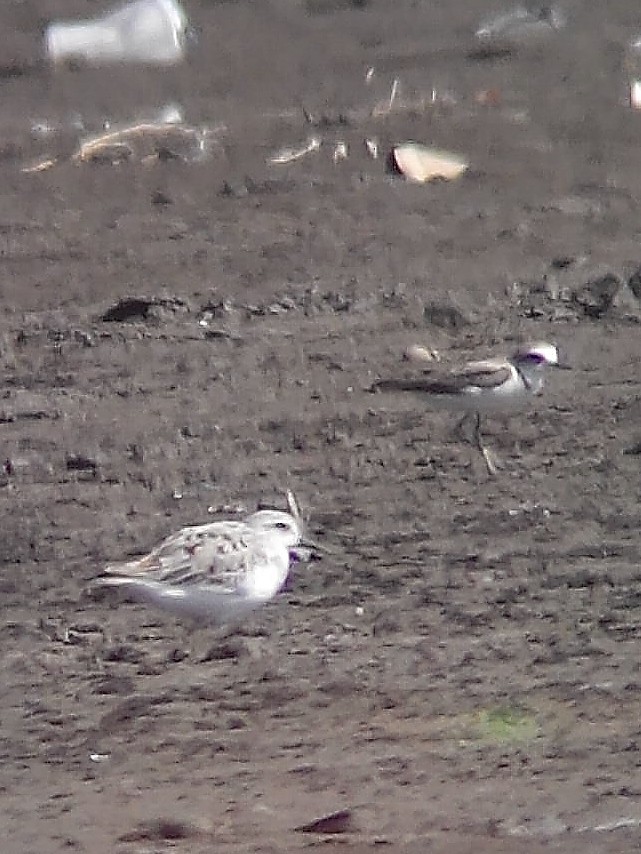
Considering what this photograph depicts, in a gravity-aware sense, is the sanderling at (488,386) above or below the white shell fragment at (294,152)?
above

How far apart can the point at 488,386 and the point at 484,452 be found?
0.23 metres

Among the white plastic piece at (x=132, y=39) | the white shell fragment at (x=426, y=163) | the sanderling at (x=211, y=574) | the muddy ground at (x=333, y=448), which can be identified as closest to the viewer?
the muddy ground at (x=333, y=448)

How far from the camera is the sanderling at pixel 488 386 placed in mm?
6656

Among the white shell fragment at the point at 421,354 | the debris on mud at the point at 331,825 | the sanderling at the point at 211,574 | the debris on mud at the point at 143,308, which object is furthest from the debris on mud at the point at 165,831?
the debris on mud at the point at 143,308

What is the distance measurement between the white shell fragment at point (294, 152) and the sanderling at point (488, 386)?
9.16 feet

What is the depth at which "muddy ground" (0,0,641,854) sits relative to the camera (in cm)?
471

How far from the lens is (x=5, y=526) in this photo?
625 cm

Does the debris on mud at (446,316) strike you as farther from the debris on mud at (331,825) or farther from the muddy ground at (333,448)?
the debris on mud at (331,825)

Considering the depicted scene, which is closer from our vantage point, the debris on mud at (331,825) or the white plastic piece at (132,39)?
the debris on mud at (331,825)

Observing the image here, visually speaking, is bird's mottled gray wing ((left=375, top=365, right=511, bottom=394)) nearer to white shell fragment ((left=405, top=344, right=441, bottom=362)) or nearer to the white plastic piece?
white shell fragment ((left=405, top=344, right=441, bottom=362))

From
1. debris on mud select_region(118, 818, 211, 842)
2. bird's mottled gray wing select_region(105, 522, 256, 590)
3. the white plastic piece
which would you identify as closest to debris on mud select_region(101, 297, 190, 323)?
bird's mottled gray wing select_region(105, 522, 256, 590)

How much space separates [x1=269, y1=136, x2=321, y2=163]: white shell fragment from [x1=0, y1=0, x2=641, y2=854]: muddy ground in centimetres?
11

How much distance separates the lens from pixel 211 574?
18.1ft

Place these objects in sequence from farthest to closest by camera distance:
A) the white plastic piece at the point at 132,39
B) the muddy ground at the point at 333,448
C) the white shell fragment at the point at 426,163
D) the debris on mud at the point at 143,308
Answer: the white plastic piece at the point at 132,39
the white shell fragment at the point at 426,163
the debris on mud at the point at 143,308
the muddy ground at the point at 333,448
